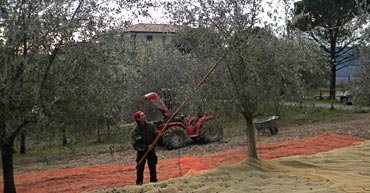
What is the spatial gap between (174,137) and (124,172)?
4129 mm

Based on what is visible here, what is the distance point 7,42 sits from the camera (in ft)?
17.5

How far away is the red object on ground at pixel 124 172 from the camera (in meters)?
8.41

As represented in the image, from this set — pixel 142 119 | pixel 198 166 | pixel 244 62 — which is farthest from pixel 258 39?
pixel 198 166

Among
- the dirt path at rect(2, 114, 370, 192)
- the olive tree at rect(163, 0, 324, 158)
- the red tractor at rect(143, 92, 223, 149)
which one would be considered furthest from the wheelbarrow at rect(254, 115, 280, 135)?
the olive tree at rect(163, 0, 324, 158)

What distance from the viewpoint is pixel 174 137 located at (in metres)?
13.6

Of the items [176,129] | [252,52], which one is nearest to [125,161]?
[176,129]

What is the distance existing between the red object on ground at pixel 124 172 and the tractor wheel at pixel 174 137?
9.52 feet

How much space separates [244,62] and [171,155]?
5729 mm

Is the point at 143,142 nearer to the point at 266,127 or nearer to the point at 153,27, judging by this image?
the point at 153,27

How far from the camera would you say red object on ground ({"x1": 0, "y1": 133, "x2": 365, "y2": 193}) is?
841 cm

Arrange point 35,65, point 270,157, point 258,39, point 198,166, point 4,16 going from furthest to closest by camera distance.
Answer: point 270,157, point 198,166, point 258,39, point 35,65, point 4,16

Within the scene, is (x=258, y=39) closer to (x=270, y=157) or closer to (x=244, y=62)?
(x=244, y=62)

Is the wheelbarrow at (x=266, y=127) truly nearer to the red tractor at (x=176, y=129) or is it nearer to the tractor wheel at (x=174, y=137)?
the red tractor at (x=176, y=129)

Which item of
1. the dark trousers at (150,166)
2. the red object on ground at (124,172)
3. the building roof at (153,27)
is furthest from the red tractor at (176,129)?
the dark trousers at (150,166)
